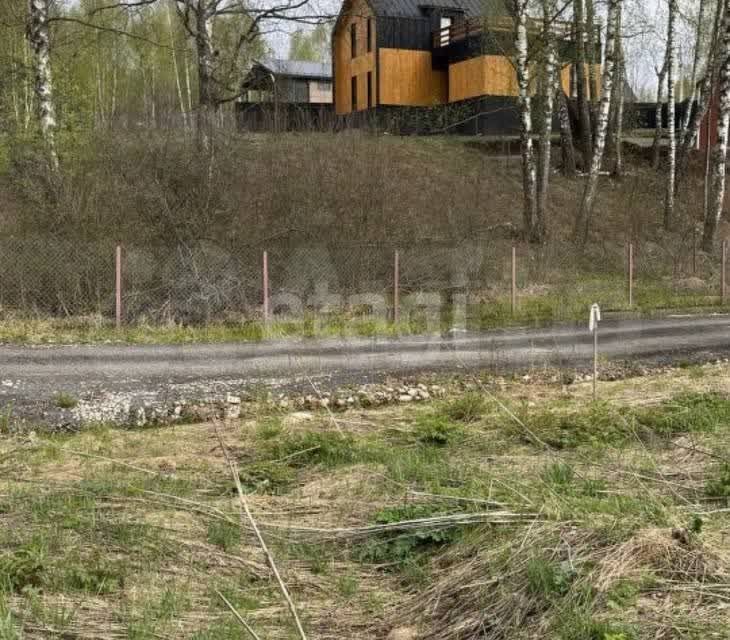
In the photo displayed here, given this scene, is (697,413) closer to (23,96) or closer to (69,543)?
(69,543)

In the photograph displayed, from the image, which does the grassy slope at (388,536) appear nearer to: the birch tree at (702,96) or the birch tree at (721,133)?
the birch tree at (721,133)

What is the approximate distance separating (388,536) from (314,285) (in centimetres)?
1314

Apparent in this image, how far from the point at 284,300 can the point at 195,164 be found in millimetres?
3422

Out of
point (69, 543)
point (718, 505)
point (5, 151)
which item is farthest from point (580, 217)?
point (69, 543)

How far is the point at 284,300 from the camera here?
17875 mm

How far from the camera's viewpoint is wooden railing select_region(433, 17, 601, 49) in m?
26.0

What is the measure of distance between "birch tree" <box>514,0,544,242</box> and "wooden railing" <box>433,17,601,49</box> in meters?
2.68

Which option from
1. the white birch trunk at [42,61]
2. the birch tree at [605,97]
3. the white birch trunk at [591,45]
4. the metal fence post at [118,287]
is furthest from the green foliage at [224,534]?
the white birch trunk at [591,45]

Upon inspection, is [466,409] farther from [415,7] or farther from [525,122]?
[415,7]

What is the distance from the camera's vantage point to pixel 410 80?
128 feet

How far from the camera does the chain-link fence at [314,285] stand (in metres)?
16.4

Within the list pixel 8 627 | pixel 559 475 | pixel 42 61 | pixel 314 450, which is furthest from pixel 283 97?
pixel 8 627

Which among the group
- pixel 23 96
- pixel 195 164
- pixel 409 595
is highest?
pixel 23 96

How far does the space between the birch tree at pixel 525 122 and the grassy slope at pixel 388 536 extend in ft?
51.4
